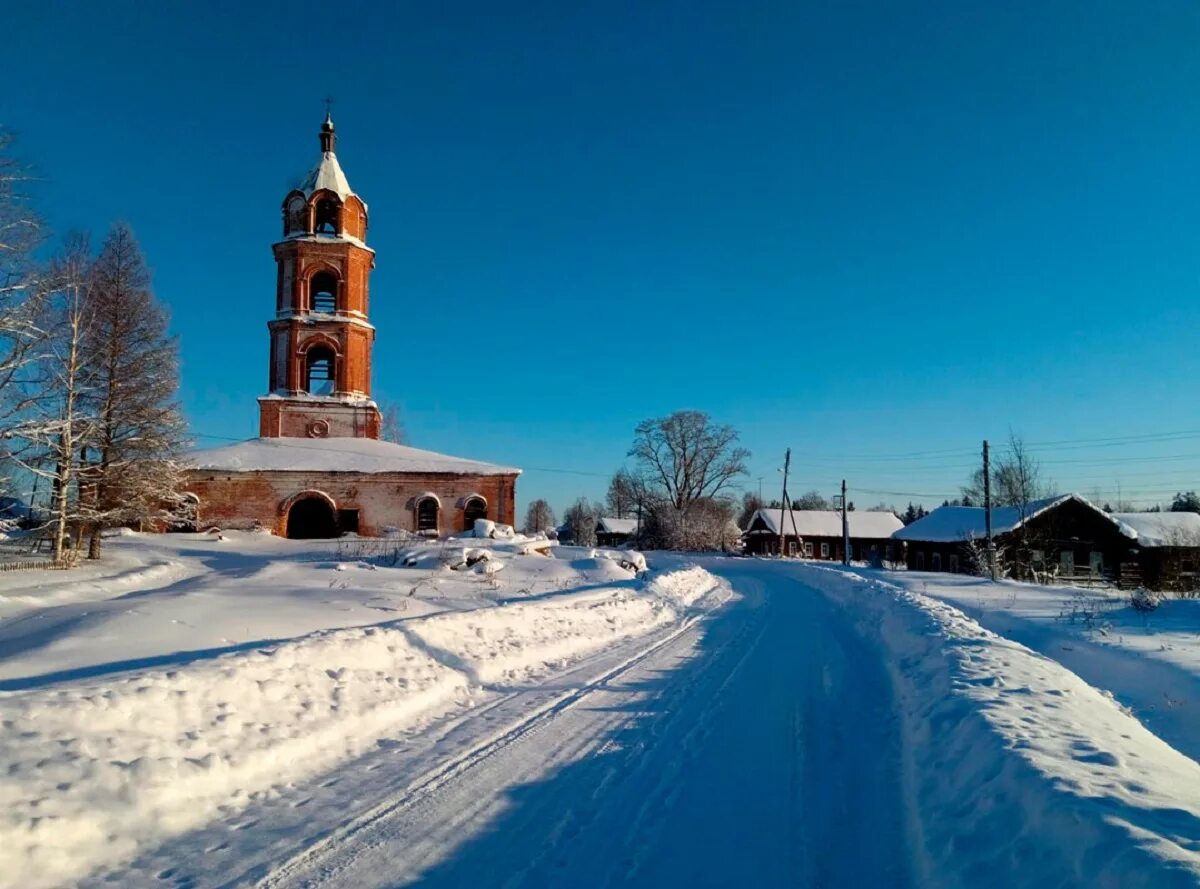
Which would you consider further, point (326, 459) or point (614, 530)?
point (614, 530)

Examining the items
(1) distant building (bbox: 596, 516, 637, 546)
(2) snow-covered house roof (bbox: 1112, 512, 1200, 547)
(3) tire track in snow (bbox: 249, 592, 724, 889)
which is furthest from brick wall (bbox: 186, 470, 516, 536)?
(1) distant building (bbox: 596, 516, 637, 546)

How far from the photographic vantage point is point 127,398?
20516 mm

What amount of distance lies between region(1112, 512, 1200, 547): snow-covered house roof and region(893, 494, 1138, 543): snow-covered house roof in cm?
132

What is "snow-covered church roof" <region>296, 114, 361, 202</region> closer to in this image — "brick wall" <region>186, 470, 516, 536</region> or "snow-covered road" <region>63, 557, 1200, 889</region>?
"brick wall" <region>186, 470, 516, 536</region>

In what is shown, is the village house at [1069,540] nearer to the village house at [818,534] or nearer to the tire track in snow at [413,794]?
the village house at [818,534]

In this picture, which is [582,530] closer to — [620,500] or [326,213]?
[620,500]

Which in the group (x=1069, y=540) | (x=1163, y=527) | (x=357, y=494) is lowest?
(x=1069, y=540)

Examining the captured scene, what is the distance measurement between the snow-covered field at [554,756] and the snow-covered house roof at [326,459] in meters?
18.5

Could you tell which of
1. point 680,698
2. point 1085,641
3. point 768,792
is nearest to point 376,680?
point 680,698

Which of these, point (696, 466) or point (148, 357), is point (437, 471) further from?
point (696, 466)

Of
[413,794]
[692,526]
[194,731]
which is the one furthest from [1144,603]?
[692,526]

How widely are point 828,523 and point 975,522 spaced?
25.3 m

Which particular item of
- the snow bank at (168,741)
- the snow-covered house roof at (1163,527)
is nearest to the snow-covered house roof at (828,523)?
the snow-covered house roof at (1163,527)

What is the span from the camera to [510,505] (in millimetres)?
31062
